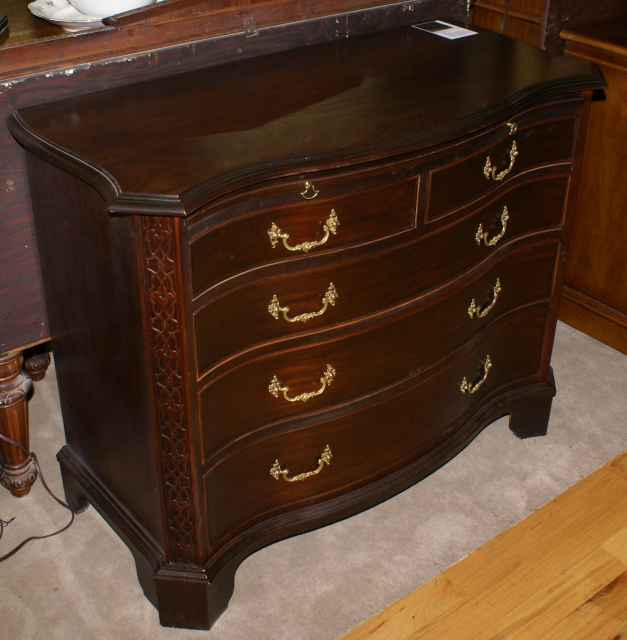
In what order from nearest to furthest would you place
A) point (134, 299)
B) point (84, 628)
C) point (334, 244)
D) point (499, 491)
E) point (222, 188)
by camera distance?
1. point (222, 188)
2. point (134, 299)
3. point (334, 244)
4. point (84, 628)
5. point (499, 491)

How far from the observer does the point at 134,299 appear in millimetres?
1473

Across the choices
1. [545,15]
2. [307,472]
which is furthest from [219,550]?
[545,15]

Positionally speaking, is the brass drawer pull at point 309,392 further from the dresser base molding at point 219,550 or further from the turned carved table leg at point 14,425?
the turned carved table leg at point 14,425

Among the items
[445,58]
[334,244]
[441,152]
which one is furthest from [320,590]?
[445,58]

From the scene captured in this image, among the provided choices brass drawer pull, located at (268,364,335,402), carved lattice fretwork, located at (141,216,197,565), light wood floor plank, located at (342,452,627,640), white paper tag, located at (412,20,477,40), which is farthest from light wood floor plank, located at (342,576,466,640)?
white paper tag, located at (412,20,477,40)

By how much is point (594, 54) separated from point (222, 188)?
152cm

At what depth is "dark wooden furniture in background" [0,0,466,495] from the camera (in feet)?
5.35

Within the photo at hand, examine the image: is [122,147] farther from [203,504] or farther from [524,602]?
[524,602]

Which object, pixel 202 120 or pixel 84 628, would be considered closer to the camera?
pixel 202 120

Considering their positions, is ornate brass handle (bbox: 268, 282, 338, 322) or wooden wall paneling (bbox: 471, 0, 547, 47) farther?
wooden wall paneling (bbox: 471, 0, 547, 47)

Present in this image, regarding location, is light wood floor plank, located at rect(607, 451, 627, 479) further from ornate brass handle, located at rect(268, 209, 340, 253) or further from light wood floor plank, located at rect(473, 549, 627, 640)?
ornate brass handle, located at rect(268, 209, 340, 253)

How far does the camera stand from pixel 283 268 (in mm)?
1553

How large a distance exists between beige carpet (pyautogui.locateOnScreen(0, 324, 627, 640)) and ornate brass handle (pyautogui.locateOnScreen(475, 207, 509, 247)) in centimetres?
68

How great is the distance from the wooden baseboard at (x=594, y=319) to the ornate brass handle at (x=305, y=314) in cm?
140
